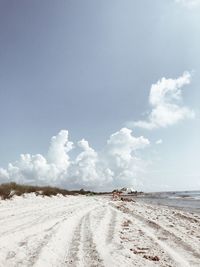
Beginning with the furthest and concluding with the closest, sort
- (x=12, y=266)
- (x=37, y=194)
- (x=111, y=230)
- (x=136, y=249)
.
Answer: (x=37, y=194) < (x=111, y=230) < (x=136, y=249) < (x=12, y=266)

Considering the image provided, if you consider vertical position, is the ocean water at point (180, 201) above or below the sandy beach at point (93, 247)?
above

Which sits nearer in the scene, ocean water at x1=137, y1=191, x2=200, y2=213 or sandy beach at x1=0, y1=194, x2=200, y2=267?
sandy beach at x1=0, y1=194, x2=200, y2=267

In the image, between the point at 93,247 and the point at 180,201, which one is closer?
the point at 93,247

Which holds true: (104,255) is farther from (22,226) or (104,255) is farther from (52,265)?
(22,226)

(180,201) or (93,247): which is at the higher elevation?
(180,201)

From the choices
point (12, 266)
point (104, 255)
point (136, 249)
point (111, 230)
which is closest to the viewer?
point (12, 266)

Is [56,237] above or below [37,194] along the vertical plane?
below

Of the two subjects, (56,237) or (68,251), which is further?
(56,237)

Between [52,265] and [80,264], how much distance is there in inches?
20.3

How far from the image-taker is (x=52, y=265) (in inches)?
230

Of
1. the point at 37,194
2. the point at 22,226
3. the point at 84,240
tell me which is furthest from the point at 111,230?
the point at 37,194

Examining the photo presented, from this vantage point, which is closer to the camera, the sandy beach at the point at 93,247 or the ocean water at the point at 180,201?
the sandy beach at the point at 93,247

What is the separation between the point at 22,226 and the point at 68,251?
413cm

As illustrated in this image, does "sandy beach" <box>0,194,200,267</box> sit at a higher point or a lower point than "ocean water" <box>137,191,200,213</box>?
lower
